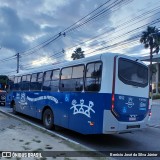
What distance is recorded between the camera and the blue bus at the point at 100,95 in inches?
349

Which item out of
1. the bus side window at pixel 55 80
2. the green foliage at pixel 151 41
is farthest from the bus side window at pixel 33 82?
the green foliage at pixel 151 41

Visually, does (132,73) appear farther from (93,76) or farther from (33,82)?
(33,82)

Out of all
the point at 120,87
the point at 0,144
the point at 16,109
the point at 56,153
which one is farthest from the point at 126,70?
the point at 16,109

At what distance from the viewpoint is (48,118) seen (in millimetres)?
12547

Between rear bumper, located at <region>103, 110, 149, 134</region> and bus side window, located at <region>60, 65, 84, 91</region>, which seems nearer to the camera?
rear bumper, located at <region>103, 110, 149, 134</region>

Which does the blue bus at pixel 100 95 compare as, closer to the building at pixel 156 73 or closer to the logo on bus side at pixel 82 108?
the logo on bus side at pixel 82 108

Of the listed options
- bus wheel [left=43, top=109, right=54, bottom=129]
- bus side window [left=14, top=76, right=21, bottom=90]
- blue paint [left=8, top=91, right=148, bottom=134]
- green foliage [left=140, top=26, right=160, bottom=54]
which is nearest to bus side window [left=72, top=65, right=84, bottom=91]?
blue paint [left=8, top=91, right=148, bottom=134]

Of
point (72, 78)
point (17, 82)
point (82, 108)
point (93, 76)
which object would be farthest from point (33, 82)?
point (93, 76)

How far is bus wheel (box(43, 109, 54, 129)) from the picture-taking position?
478 inches

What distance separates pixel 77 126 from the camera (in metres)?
9.95

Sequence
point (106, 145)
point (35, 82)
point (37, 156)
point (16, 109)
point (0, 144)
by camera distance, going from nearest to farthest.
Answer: point (37, 156), point (0, 144), point (106, 145), point (35, 82), point (16, 109)

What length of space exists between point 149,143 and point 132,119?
4.20 feet

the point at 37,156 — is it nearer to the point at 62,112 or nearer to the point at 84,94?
the point at 84,94

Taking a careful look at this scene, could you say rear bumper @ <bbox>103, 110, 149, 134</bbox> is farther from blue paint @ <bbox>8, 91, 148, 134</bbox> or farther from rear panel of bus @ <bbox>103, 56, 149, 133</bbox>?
blue paint @ <bbox>8, 91, 148, 134</bbox>
